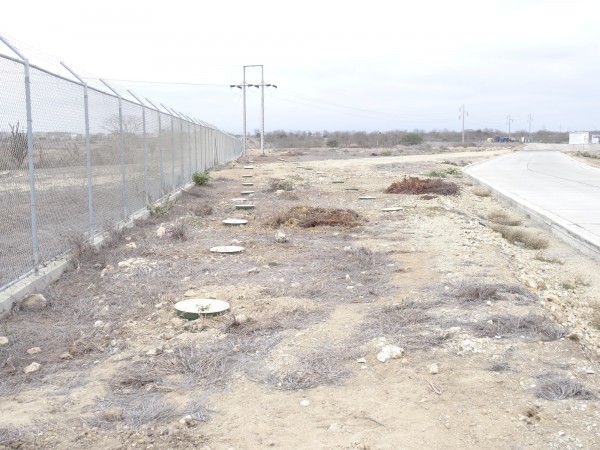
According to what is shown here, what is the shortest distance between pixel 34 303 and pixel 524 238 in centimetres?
836

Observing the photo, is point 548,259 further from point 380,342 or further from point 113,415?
point 113,415

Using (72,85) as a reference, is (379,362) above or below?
below

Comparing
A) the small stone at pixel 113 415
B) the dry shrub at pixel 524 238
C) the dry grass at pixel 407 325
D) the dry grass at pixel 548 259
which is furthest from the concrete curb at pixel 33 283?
the dry shrub at pixel 524 238

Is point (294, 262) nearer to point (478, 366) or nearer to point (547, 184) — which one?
point (478, 366)

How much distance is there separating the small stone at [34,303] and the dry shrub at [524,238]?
789cm

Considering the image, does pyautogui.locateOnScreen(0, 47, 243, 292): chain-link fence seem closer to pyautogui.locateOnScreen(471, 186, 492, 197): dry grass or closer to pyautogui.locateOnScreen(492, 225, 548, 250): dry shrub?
pyautogui.locateOnScreen(492, 225, 548, 250): dry shrub

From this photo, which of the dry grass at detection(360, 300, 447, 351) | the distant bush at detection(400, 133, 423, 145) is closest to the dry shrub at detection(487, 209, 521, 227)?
the dry grass at detection(360, 300, 447, 351)

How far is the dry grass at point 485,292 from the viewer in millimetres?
6574

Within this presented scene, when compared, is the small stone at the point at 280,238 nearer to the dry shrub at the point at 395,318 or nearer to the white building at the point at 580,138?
the dry shrub at the point at 395,318

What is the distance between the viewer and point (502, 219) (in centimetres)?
1456

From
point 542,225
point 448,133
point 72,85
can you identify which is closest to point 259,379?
point 72,85

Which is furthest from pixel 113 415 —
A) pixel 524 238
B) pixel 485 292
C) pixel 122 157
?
pixel 524 238

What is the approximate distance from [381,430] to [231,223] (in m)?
8.69

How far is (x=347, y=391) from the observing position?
454 cm
